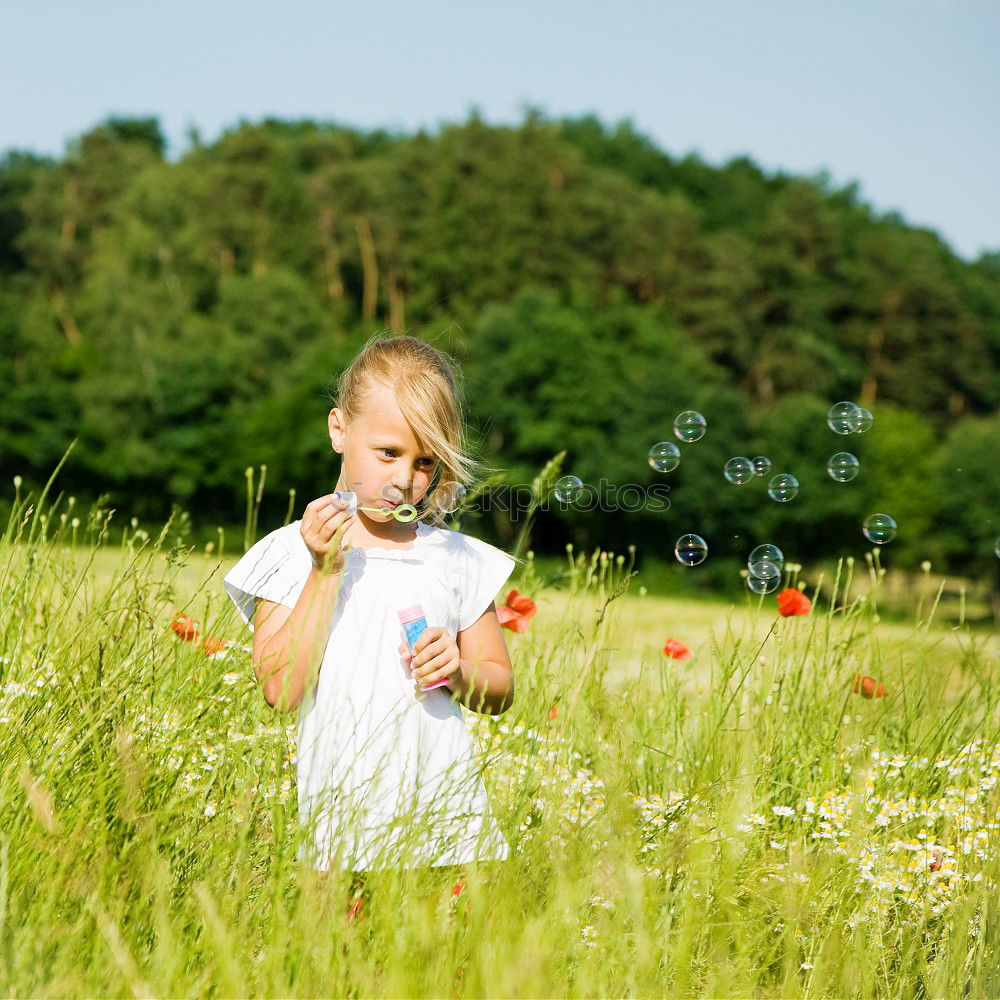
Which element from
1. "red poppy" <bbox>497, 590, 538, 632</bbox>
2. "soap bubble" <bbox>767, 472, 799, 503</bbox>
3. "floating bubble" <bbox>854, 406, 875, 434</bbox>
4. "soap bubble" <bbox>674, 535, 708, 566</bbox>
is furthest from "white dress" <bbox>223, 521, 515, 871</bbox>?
"floating bubble" <bbox>854, 406, 875, 434</bbox>

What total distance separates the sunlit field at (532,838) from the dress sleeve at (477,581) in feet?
1.10

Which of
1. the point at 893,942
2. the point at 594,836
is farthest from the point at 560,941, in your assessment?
the point at 893,942

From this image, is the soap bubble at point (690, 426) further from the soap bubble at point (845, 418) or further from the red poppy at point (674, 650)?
the red poppy at point (674, 650)

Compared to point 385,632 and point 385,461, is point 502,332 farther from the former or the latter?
point 385,632

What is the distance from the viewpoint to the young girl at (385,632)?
2.46 metres

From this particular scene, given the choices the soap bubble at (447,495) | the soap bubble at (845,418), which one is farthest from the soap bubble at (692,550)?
the soap bubble at (447,495)

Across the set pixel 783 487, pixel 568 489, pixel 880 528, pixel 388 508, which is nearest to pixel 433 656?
pixel 388 508

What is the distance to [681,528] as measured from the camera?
4675cm

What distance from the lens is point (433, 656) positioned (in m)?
2.56

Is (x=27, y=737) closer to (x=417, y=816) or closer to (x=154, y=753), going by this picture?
(x=154, y=753)

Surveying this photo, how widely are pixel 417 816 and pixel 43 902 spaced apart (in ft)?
2.53

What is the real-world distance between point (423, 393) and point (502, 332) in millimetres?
43127

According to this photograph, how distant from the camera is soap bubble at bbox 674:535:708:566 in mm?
5016

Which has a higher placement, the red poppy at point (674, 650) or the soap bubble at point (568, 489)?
the soap bubble at point (568, 489)
